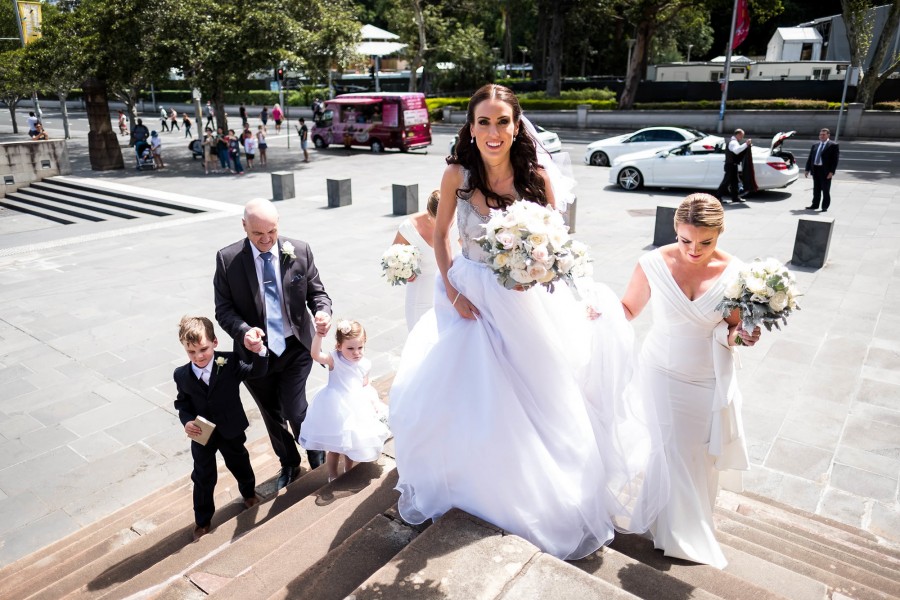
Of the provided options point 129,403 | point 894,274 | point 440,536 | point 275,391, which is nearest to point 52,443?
point 129,403

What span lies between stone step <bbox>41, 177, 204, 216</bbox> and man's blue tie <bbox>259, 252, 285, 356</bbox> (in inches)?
503

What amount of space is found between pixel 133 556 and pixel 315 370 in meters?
3.29

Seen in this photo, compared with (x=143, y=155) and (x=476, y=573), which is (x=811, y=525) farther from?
(x=143, y=155)

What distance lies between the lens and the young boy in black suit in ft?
13.0

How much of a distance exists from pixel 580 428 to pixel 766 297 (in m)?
1.11

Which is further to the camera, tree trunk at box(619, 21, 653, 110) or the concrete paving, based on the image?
tree trunk at box(619, 21, 653, 110)

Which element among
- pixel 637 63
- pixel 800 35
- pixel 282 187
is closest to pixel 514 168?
pixel 282 187

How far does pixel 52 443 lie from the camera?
5.80 meters

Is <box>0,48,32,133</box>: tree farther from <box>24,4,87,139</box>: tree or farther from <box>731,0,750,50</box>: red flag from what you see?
<box>731,0,750,50</box>: red flag

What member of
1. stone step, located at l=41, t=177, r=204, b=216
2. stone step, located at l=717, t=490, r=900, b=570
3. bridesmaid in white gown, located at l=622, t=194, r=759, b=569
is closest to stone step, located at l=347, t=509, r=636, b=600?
bridesmaid in white gown, located at l=622, t=194, r=759, b=569

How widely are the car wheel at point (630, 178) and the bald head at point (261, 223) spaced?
48.4ft

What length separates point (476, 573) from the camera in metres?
2.58

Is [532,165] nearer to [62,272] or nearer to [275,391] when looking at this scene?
[275,391]

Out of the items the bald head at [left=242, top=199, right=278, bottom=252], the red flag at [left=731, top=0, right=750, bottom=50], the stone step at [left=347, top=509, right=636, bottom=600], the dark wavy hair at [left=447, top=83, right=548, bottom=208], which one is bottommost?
the stone step at [left=347, top=509, right=636, bottom=600]
